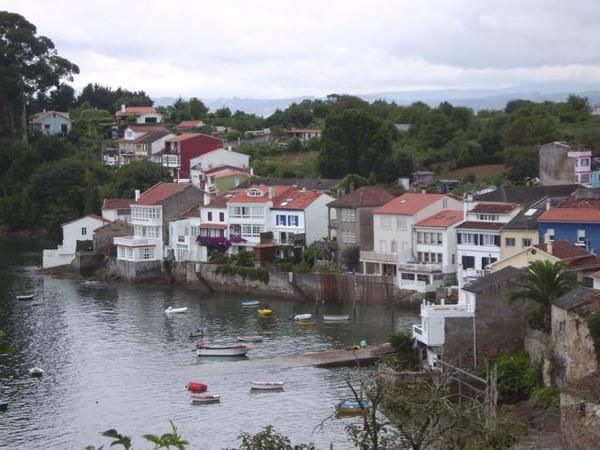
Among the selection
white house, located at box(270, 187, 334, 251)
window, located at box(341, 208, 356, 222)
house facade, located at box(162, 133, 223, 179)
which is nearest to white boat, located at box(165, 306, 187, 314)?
white house, located at box(270, 187, 334, 251)

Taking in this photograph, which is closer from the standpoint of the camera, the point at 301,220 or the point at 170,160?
the point at 301,220

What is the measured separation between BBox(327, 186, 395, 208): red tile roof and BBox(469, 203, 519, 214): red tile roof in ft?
25.1

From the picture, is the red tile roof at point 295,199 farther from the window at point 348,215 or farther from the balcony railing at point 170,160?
the balcony railing at point 170,160

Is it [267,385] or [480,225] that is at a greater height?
[480,225]

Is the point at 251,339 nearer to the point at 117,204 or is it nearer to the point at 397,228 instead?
the point at 397,228

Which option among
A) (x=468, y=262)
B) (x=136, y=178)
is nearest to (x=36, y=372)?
(x=468, y=262)

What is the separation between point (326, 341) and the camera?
51625 millimetres

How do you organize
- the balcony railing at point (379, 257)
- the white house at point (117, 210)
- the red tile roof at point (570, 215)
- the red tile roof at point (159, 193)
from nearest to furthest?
the red tile roof at point (570, 215) < the balcony railing at point (379, 257) < the red tile roof at point (159, 193) < the white house at point (117, 210)

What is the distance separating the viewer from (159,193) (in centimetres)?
7806

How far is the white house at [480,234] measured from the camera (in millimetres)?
58031

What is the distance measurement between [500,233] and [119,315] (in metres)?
18.4

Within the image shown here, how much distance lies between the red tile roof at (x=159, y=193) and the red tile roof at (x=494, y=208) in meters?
23.4

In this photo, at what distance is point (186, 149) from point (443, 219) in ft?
140

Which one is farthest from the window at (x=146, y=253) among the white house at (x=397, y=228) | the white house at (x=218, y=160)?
the white house at (x=218, y=160)
